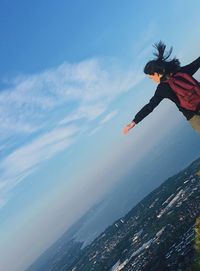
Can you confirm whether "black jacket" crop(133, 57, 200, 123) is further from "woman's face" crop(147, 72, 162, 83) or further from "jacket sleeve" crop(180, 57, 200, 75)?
"woman's face" crop(147, 72, 162, 83)

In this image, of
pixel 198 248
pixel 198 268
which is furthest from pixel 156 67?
pixel 198 268

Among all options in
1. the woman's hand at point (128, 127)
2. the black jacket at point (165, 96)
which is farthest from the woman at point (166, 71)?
the woman's hand at point (128, 127)

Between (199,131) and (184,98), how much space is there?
97 centimetres

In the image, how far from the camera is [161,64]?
9.59 metres

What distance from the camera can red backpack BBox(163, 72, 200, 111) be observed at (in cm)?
884

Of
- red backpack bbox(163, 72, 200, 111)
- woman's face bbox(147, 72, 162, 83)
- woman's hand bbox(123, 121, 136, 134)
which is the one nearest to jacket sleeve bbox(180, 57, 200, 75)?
red backpack bbox(163, 72, 200, 111)

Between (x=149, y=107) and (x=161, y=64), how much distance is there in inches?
50.7

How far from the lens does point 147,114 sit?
10.6 m

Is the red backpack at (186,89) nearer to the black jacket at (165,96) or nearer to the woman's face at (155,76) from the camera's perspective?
the black jacket at (165,96)

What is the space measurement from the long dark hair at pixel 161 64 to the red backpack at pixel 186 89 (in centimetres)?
24

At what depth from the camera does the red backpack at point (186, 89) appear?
884cm

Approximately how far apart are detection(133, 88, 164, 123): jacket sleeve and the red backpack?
0.89 metres

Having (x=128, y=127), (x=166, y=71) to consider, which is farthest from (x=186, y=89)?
(x=128, y=127)

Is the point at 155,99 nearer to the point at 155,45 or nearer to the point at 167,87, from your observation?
the point at 167,87
